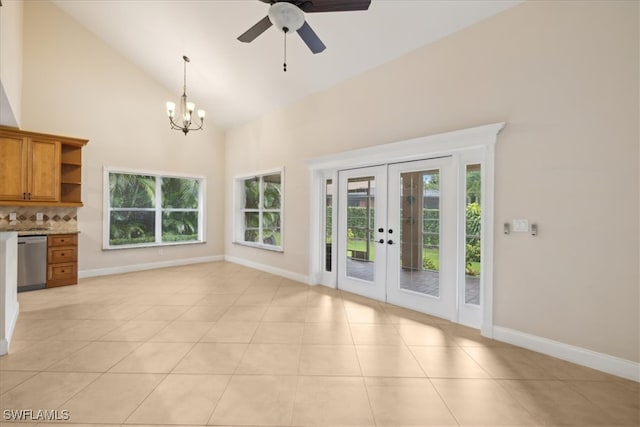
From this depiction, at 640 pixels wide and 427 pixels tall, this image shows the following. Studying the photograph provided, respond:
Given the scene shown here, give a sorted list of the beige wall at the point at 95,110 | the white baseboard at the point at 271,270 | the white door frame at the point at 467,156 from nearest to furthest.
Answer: the white door frame at the point at 467,156 → the beige wall at the point at 95,110 → the white baseboard at the point at 271,270

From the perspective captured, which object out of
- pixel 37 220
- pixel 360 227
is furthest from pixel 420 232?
pixel 37 220

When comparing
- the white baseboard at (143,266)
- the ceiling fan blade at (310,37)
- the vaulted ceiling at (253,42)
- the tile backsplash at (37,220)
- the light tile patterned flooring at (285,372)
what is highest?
the vaulted ceiling at (253,42)

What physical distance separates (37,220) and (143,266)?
1.94 m

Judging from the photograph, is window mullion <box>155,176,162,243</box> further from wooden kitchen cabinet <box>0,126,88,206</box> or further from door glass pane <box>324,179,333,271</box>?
door glass pane <box>324,179,333,271</box>

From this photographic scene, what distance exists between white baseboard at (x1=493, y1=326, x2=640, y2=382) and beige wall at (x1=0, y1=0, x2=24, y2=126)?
19.4 feet

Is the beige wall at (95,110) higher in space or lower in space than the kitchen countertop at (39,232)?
higher

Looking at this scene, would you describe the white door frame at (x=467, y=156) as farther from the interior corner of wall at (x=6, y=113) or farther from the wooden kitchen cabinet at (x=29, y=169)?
the wooden kitchen cabinet at (x=29, y=169)

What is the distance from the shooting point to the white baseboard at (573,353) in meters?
2.29

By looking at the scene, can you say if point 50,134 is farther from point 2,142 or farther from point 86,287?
point 86,287

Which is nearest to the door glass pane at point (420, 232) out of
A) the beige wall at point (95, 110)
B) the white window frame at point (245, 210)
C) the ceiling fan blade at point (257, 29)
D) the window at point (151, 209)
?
the ceiling fan blade at point (257, 29)

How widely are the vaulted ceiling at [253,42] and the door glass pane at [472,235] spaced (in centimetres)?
178

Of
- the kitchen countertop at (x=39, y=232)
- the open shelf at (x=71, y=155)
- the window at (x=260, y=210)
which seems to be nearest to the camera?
the kitchen countertop at (x=39, y=232)

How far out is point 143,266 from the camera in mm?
6148

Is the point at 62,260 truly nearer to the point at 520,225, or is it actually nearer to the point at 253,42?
the point at 253,42
